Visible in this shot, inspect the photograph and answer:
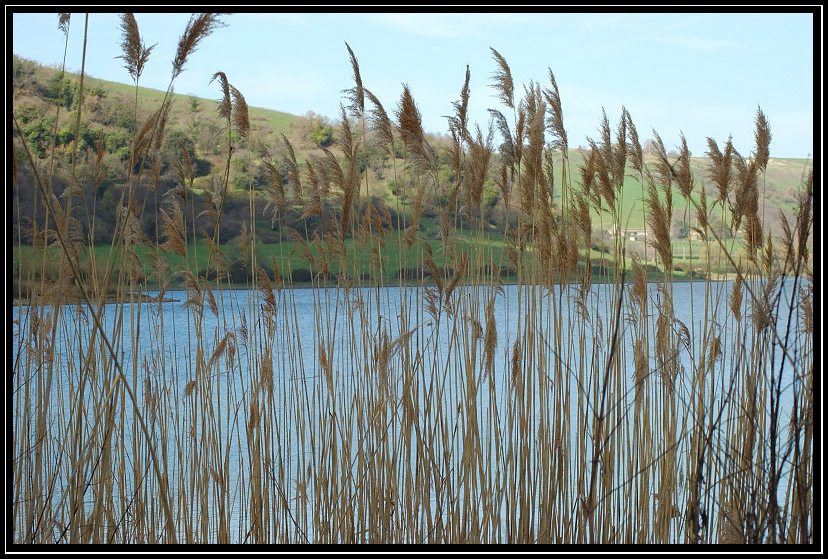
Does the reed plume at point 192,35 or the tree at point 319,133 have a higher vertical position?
the tree at point 319,133

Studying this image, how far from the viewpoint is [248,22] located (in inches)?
84.1

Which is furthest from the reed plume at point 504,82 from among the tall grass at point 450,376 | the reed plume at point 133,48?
the reed plume at point 133,48

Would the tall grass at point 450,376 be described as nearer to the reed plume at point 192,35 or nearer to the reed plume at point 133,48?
the reed plume at point 133,48

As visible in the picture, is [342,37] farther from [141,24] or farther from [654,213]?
[654,213]

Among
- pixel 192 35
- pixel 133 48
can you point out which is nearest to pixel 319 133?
pixel 133 48

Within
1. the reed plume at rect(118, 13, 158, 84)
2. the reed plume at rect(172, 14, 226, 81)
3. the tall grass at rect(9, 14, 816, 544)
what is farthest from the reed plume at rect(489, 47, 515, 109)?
the reed plume at rect(118, 13, 158, 84)

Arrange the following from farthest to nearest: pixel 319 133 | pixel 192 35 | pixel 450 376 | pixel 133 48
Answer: pixel 319 133 < pixel 450 376 < pixel 133 48 < pixel 192 35

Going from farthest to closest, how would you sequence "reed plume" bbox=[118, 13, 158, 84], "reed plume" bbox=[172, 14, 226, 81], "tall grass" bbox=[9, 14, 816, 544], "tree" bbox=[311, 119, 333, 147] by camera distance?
"tree" bbox=[311, 119, 333, 147], "tall grass" bbox=[9, 14, 816, 544], "reed plume" bbox=[118, 13, 158, 84], "reed plume" bbox=[172, 14, 226, 81]

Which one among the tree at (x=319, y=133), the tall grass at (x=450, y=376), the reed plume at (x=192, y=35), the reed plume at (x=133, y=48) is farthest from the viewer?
the tree at (x=319, y=133)

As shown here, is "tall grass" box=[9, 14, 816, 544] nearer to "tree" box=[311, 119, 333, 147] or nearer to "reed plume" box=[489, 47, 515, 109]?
"reed plume" box=[489, 47, 515, 109]

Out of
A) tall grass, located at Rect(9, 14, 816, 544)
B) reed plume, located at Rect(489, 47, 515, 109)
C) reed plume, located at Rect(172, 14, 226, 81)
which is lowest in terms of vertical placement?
tall grass, located at Rect(9, 14, 816, 544)

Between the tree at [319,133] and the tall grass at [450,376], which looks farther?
the tree at [319,133]

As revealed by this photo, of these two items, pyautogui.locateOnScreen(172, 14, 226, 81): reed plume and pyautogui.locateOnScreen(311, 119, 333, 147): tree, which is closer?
pyautogui.locateOnScreen(172, 14, 226, 81): reed plume

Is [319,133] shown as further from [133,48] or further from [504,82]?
[133,48]
